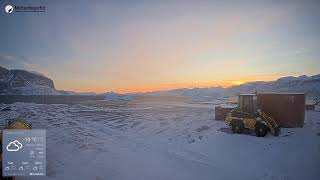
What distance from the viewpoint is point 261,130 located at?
28.1ft

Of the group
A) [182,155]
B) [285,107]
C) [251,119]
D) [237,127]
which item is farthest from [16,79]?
[285,107]

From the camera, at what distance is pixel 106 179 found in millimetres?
5629

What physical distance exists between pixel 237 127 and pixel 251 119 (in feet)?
2.38

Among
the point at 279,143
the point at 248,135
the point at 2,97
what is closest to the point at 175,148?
the point at 248,135

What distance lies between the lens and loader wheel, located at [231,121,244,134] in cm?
923

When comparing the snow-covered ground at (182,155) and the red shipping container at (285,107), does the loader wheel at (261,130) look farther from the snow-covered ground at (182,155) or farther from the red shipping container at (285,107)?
the red shipping container at (285,107)

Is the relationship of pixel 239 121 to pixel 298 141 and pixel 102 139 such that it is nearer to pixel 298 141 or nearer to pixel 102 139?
pixel 298 141

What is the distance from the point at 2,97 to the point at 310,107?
1453cm

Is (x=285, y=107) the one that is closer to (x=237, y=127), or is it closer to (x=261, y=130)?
(x=261, y=130)
